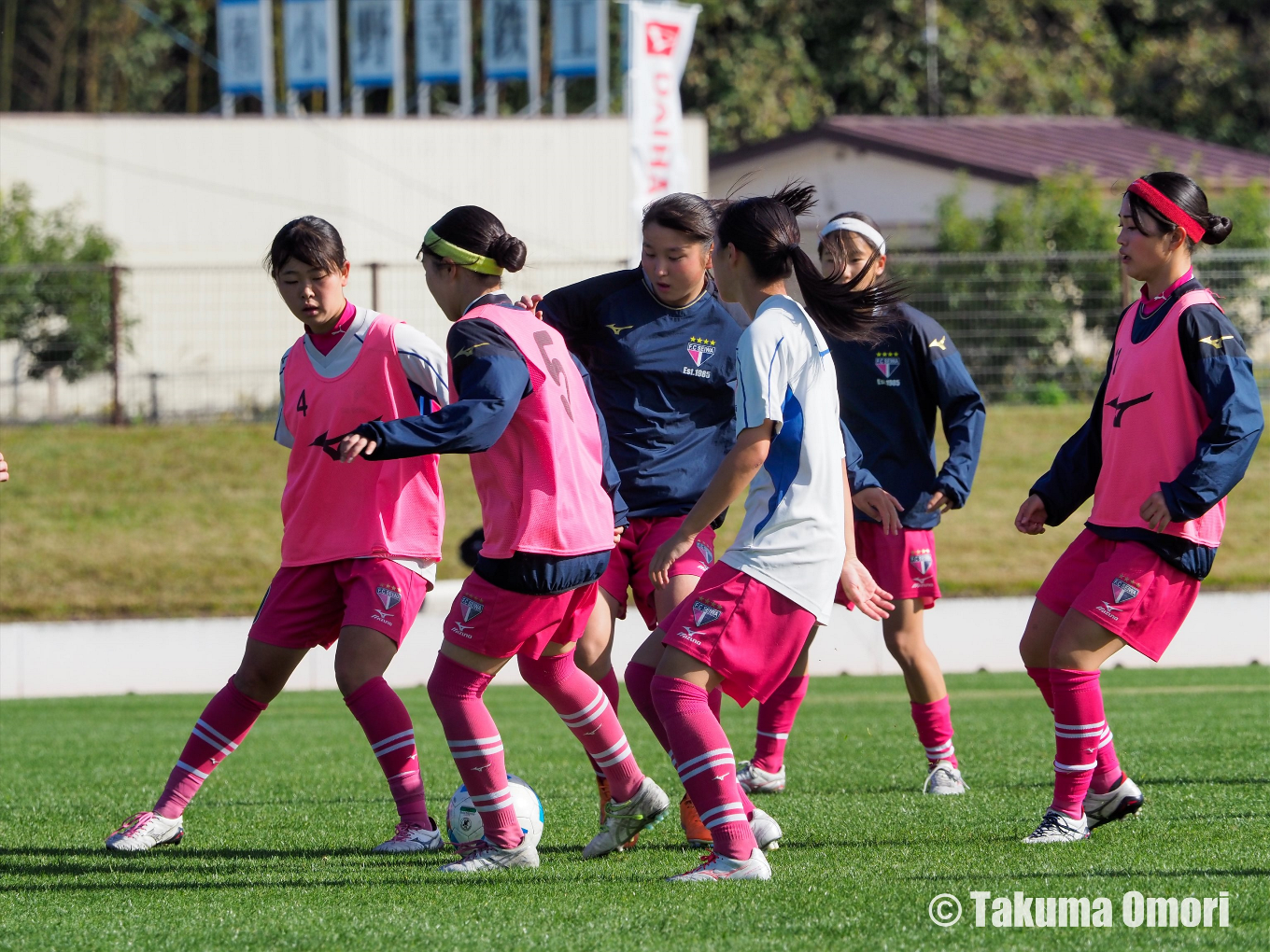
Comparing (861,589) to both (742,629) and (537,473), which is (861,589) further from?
(537,473)

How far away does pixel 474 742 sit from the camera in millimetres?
4602

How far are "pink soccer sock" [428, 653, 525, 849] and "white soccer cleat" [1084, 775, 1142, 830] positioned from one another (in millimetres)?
1925

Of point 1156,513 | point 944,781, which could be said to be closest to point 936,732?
point 944,781

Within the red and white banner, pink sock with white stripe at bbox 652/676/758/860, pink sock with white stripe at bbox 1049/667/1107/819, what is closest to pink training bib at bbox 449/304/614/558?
pink sock with white stripe at bbox 652/676/758/860

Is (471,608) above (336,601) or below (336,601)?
above

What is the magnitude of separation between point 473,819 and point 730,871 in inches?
40.3

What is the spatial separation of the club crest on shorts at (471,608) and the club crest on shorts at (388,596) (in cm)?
58

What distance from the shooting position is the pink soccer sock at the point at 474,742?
4602 millimetres

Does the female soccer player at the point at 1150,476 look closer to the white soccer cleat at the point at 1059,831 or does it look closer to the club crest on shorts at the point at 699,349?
the white soccer cleat at the point at 1059,831

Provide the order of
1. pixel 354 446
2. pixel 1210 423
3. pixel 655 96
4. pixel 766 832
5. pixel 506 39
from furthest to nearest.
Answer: pixel 506 39 < pixel 655 96 < pixel 766 832 < pixel 1210 423 < pixel 354 446

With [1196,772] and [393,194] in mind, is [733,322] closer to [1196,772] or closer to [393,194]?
[1196,772]

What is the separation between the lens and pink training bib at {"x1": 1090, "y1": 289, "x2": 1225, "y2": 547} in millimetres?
4828

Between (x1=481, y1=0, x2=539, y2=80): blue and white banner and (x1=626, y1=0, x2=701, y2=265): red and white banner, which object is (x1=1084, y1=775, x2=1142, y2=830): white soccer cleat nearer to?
(x1=626, y1=0, x2=701, y2=265): red and white banner

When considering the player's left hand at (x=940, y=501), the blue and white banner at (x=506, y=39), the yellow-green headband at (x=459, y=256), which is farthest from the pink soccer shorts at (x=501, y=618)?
the blue and white banner at (x=506, y=39)
